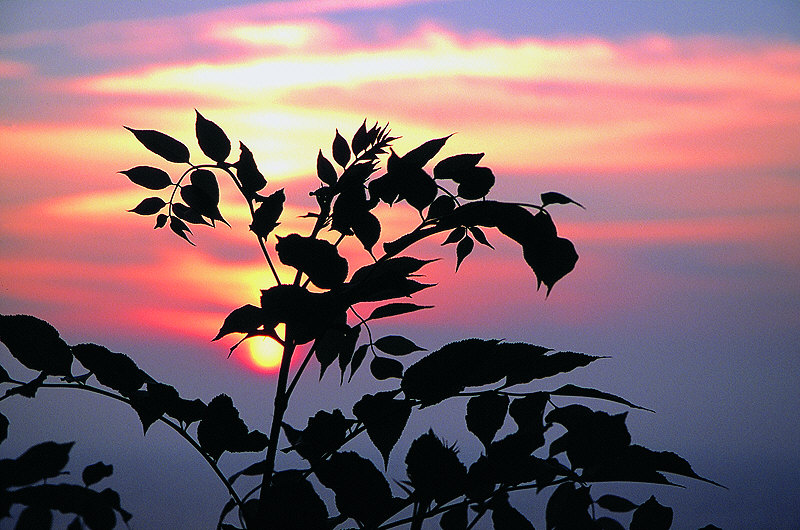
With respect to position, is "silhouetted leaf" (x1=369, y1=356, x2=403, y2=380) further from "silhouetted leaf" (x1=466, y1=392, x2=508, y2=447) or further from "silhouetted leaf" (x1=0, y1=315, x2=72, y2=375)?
"silhouetted leaf" (x1=0, y1=315, x2=72, y2=375)

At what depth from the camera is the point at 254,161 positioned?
1.96 m

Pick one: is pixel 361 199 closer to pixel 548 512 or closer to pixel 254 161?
pixel 254 161

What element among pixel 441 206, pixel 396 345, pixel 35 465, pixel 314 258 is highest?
pixel 441 206

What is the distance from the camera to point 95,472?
56.6 inches

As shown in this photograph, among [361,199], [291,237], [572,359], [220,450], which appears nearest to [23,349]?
[220,450]

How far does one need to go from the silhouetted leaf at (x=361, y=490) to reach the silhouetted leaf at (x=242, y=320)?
317 mm

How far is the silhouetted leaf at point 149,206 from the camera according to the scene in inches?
81.7

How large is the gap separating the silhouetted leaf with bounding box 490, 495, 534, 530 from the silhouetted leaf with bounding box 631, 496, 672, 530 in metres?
0.23

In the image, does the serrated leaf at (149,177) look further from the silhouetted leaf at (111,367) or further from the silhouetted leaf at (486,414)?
the silhouetted leaf at (486,414)

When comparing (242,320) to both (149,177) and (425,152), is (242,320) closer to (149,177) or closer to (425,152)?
(425,152)

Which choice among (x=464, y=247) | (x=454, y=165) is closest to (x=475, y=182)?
(x=454, y=165)

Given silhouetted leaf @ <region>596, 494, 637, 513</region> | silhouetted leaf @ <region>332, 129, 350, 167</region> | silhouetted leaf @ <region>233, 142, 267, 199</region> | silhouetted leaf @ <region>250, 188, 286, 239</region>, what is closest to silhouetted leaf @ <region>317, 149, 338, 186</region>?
silhouetted leaf @ <region>332, 129, 350, 167</region>

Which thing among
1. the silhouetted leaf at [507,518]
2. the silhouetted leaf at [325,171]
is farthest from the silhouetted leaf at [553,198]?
the silhouetted leaf at [325,171]

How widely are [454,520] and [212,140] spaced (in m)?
1.06
